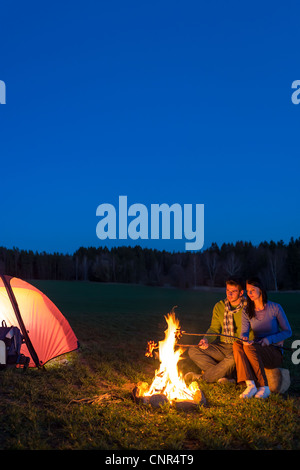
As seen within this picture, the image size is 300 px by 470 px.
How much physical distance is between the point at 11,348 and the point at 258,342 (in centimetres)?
462

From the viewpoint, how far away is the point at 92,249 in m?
115

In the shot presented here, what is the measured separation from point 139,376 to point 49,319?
2.49 m

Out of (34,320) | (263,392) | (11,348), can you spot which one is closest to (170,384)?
(263,392)

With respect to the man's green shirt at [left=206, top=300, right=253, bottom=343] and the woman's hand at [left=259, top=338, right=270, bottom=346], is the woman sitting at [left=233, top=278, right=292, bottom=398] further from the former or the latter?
the man's green shirt at [left=206, top=300, right=253, bottom=343]

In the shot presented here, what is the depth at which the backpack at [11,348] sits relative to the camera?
759 cm

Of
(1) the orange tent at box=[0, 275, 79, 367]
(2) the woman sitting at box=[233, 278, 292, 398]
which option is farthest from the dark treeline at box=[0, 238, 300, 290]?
(2) the woman sitting at box=[233, 278, 292, 398]

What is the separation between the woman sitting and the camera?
6344mm

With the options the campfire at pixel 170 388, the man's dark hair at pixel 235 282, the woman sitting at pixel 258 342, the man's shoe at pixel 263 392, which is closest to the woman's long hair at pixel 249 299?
the woman sitting at pixel 258 342

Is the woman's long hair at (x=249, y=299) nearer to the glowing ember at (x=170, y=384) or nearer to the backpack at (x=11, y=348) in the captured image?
the glowing ember at (x=170, y=384)

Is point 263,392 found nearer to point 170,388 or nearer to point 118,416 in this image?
point 170,388

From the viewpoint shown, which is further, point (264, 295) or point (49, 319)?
point (49, 319)

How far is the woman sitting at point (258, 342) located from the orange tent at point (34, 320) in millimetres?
4235

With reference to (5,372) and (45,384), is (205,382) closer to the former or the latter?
(45,384)
